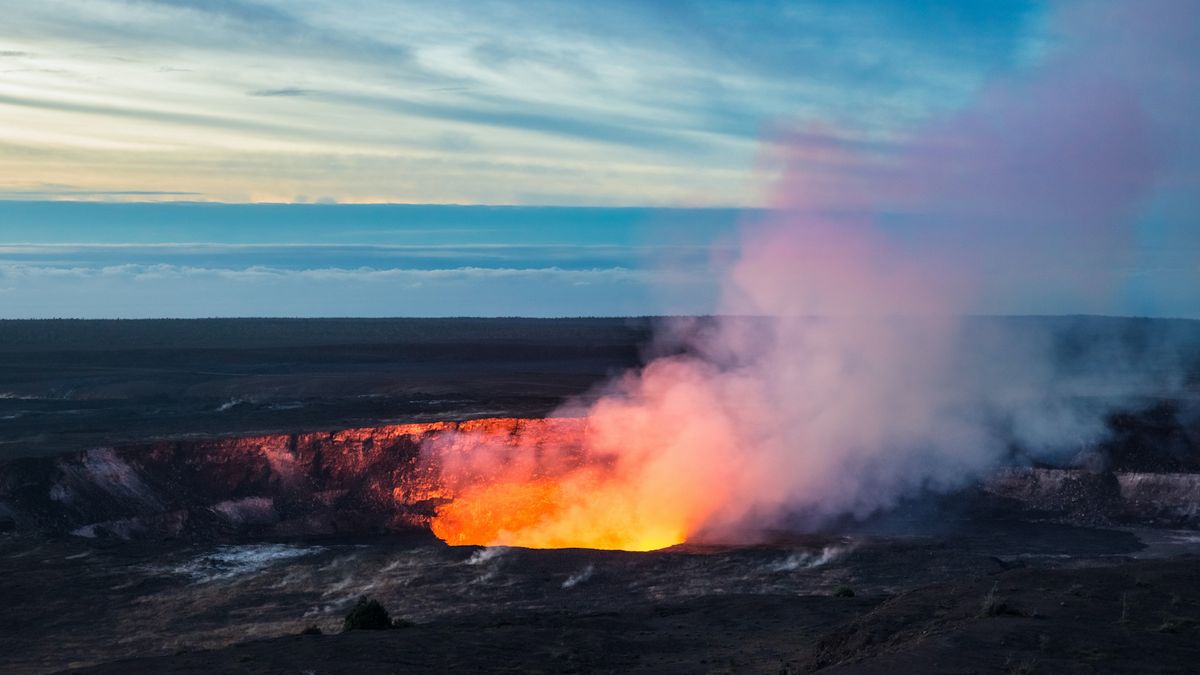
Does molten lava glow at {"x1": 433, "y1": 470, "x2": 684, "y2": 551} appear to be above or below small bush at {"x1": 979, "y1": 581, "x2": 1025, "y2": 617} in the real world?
below

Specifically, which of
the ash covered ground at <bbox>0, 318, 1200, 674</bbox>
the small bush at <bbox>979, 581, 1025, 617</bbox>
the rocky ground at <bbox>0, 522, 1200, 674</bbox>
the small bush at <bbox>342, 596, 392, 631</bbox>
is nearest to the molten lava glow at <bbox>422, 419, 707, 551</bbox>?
the ash covered ground at <bbox>0, 318, 1200, 674</bbox>

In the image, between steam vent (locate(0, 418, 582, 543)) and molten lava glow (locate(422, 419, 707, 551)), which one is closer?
steam vent (locate(0, 418, 582, 543))

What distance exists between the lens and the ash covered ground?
16906mm

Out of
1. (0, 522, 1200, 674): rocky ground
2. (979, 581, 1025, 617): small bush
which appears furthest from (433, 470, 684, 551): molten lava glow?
(979, 581, 1025, 617): small bush

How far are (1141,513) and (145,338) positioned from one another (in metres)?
104

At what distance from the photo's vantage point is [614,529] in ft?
106

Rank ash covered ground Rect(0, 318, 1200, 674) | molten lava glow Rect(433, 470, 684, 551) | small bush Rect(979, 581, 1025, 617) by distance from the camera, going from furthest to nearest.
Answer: molten lava glow Rect(433, 470, 684, 551)
ash covered ground Rect(0, 318, 1200, 674)
small bush Rect(979, 581, 1025, 617)

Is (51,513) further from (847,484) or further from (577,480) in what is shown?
(847,484)

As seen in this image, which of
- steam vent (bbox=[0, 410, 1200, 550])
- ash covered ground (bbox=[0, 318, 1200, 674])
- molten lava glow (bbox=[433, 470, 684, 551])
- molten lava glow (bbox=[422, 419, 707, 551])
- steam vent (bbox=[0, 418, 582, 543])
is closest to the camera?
ash covered ground (bbox=[0, 318, 1200, 674])

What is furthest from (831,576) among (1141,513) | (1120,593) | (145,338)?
(145,338)

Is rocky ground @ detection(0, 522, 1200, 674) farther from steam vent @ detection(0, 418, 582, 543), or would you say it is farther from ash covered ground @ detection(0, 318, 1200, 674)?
steam vent @ detection(0, 418, 582, 543)

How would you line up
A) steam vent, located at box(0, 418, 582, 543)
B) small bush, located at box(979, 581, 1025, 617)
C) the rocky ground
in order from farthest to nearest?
steam vent, located at box(0, 418, 582, 543) → small bush, located at box(979, 581, 1025, 617) → the rocky ground

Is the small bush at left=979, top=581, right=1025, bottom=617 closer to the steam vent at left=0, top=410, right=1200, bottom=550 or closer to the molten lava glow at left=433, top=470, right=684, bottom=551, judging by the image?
the molten lava glow at left=433, top=470, right=684, bottom=551

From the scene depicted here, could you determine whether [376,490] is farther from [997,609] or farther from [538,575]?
[997,609]
